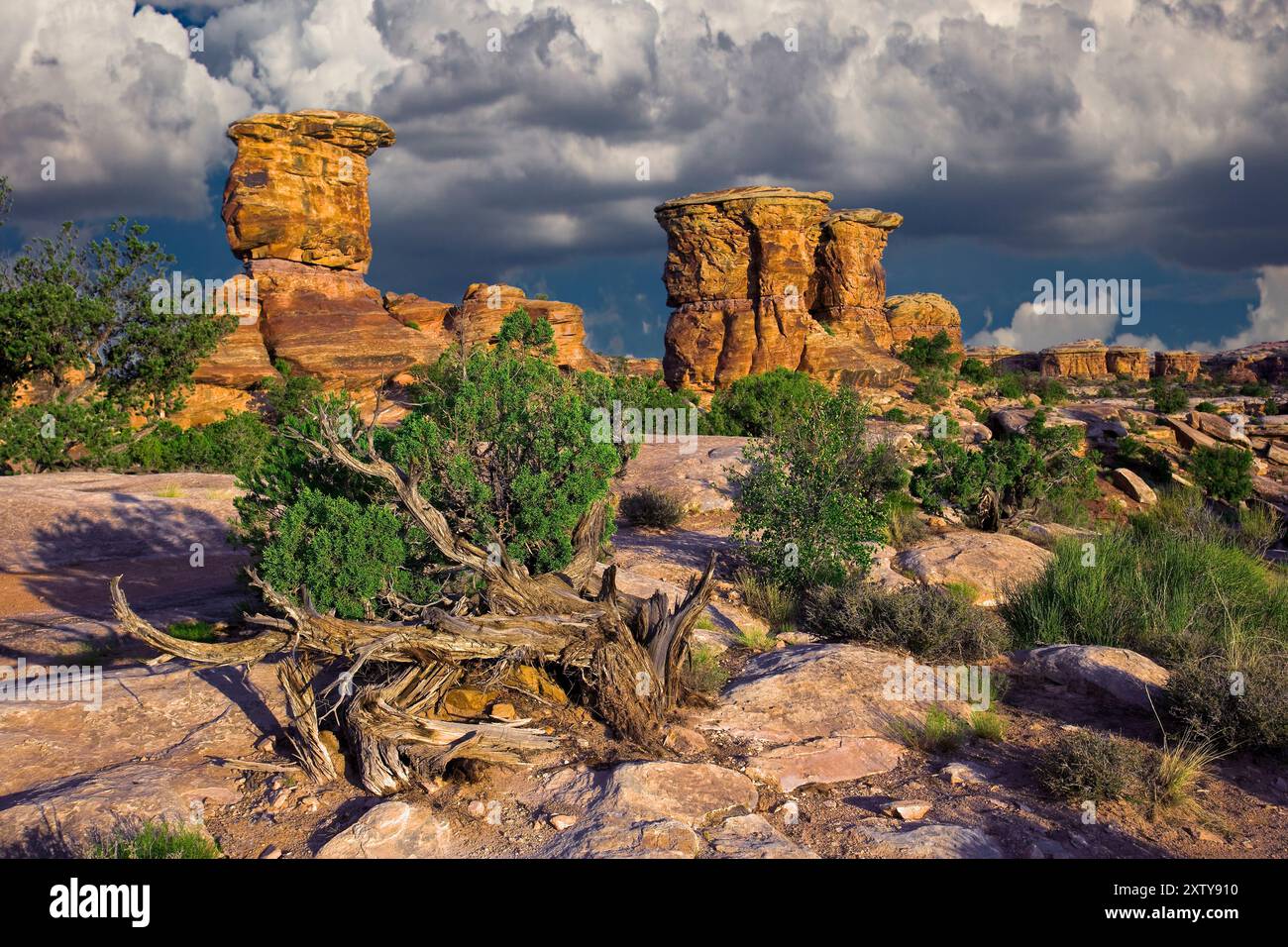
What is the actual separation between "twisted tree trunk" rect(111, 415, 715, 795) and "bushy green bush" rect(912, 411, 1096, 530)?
839cm

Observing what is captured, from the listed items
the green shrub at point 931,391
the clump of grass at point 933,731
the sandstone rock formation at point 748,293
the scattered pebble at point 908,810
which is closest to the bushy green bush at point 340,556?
the scattered pebble at point 908,810

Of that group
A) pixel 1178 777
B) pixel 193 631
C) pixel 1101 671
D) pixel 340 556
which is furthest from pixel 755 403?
pixel 1178 777

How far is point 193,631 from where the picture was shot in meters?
8.62

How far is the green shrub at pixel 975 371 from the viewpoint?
5162 cm

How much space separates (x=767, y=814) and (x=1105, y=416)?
109ft

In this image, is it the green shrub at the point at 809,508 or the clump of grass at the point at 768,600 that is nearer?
the clump of grass at the point at 768,600

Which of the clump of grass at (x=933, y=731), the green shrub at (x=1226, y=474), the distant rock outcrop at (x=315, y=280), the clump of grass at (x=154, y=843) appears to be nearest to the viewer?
the clump of grass at (x=154, y=843)

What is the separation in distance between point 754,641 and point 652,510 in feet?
17.3

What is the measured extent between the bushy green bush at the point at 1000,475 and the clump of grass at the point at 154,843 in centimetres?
1180

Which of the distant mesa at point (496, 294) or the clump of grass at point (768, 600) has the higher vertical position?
the distant mesa at point (496, 294)

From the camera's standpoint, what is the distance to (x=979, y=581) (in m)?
11.2

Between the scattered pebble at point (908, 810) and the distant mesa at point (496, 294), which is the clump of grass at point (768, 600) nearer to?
the scattered pebble at point (908, 810)

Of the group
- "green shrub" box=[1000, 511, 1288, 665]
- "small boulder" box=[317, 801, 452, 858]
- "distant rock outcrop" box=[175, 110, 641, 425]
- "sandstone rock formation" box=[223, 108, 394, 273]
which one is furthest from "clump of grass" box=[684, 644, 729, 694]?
"sandstone rock formation" box=[223, 108, 394, 273]

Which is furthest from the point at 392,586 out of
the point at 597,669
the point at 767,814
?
the point at 767,814
